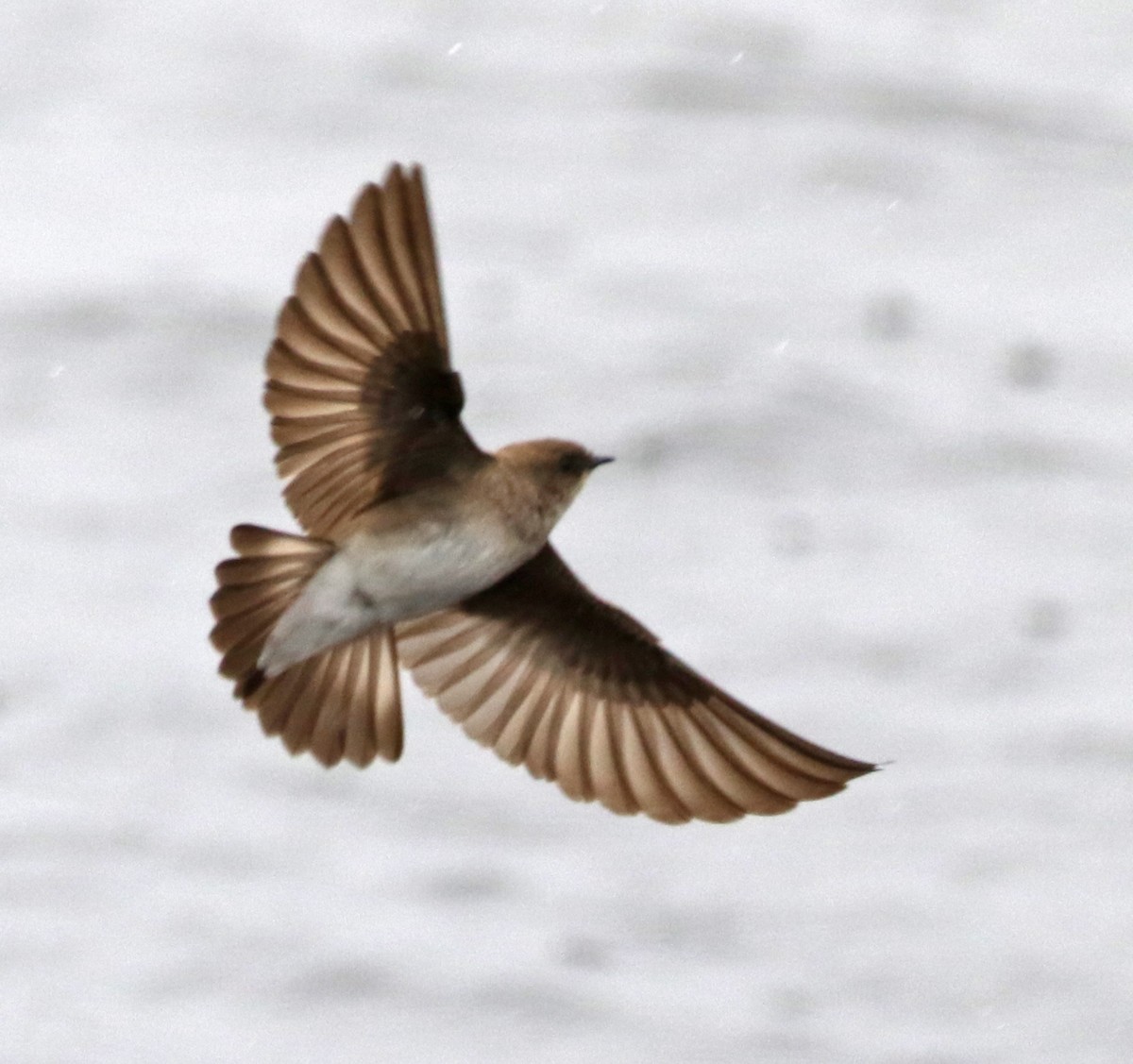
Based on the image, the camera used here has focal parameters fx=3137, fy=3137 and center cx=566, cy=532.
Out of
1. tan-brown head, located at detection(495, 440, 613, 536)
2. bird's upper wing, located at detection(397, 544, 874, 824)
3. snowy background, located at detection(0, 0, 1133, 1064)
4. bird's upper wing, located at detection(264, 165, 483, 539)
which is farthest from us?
snowy background, located at detection(0, 0, 1133, 1064)

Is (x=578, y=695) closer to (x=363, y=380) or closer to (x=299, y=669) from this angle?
(x=299, y=669)

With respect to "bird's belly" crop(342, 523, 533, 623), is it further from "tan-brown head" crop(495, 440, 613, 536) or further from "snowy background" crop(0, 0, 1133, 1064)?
"snowy background" crop(0, 0, 1133, 1064)

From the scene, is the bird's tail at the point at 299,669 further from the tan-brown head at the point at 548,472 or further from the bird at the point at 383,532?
the tan-brown head at the point at 548,472

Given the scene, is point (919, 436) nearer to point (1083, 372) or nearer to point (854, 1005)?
point (1083, 372)

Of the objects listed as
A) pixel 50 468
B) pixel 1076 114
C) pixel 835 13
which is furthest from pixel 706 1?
pixel 50 468

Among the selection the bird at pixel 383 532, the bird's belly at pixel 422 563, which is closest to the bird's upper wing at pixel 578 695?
the bird at pixel 383 532

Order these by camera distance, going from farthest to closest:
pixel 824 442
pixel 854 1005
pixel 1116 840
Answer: pixel 824 442 < pixel 1116 840 < pixel 854 1005

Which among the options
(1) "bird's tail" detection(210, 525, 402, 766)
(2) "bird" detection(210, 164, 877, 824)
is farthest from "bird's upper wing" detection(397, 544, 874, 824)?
(1) "bird's tail" detection(210, 525, 402, 766)

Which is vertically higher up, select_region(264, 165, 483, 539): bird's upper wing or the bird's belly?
select_region(264, 165, 483, 539): bird's upper wing
